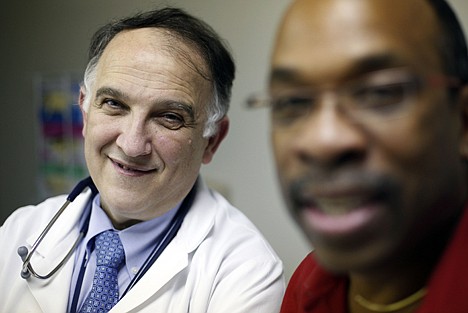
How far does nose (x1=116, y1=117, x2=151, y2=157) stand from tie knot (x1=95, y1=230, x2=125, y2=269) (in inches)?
9.2

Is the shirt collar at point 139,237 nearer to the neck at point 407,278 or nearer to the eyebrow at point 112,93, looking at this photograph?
the eyebrow at point 112,93

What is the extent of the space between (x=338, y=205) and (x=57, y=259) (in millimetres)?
898

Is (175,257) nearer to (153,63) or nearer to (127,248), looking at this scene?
(127,248)

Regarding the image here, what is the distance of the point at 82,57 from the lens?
205cm

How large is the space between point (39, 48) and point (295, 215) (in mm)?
1964

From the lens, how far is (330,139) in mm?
429

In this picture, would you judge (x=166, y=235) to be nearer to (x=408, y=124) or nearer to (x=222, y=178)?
(x=222, y=178)

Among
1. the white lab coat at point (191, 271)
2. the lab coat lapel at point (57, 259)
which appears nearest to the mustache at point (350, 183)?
the white lab coat at point (191, 271)

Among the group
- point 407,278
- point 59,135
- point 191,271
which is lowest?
point 191,271

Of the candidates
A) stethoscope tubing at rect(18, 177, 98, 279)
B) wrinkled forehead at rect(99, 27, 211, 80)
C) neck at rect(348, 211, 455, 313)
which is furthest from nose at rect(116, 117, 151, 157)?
Answer: neck at rect(348, 211, 455, 313)

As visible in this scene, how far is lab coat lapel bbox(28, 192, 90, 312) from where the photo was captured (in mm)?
1104

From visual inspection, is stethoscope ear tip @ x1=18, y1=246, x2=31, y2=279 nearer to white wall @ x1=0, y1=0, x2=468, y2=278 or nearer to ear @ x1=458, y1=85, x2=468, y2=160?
white wall @ x1=0, y1=0, x2=468, y2=278

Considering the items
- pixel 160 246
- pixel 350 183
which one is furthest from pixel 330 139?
pixel 160 246

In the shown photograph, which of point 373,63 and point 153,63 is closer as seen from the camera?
point 373,63
